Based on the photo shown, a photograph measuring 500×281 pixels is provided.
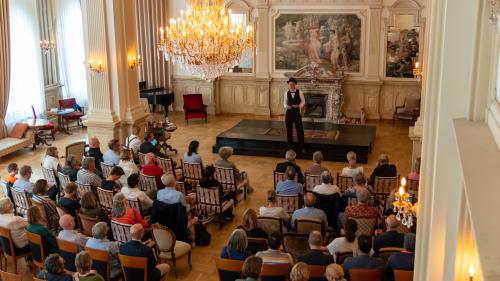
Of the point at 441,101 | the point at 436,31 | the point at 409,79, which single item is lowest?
the point at 409,79

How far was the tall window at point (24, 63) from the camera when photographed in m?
14.5

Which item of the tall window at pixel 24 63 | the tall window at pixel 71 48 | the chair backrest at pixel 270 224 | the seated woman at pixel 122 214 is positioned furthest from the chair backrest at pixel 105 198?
the tall window at pixel 71 48

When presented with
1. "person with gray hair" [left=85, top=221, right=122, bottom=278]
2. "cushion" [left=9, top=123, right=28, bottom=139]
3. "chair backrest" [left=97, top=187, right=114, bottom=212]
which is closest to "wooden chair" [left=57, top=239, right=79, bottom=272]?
"person with gray hair" [left=85, top=221, right=122, bottom=278]

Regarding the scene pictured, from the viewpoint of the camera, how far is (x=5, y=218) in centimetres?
677

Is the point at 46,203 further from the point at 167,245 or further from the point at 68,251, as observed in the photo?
the point at 167,245

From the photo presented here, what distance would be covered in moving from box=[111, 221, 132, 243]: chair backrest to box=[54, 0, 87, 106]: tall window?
425 inches

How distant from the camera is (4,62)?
13680mm

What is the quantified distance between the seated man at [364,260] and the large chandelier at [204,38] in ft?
16.9

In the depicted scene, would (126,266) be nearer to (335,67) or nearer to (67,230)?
(67,230)

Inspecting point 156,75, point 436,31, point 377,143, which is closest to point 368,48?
point 377,143

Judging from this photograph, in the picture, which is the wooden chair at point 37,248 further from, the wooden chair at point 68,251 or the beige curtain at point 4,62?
the beige curtain at point 4,62

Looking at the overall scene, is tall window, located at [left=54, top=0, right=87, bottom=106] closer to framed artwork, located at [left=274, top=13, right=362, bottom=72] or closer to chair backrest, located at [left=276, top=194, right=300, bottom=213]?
framed artwork, located at [left=274, top=13, right=362, bottom=72]

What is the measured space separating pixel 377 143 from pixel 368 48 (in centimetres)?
356

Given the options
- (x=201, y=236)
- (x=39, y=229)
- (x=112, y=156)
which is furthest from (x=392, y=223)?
(x=112, y=156)
